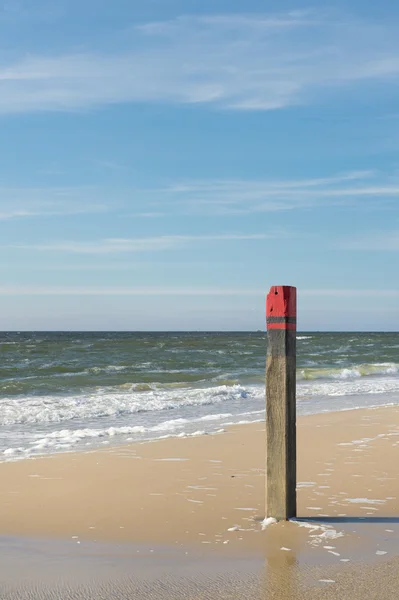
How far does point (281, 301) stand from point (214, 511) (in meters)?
1.88

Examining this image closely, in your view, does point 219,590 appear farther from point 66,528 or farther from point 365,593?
point 66,528

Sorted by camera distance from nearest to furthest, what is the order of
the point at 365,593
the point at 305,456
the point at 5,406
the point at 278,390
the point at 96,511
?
the point at 365,593 < the point at 278,390 < the point at 96,511 < the point at 305,456 < the point at 5,406

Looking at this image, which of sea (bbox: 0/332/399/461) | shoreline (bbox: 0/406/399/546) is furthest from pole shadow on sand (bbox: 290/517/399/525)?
sea (bbox: 0/332/399/461)

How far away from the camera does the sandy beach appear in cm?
433

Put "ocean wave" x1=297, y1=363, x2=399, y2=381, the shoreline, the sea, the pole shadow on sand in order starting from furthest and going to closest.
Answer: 1. "ocean wave" x1=297, y1=363, x2=399, y2=381
2. the sea
3. the shoreline
4. the pole shadow on sand

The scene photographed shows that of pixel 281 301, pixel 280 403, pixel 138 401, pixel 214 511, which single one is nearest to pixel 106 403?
pixel 138 401

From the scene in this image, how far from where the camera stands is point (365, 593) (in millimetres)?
3840

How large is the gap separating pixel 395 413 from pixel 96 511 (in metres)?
8.54

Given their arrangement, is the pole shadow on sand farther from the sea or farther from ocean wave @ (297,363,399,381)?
ocean wave @ (297,363,399,381)

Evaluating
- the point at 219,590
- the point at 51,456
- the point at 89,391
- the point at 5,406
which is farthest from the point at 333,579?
the point at 89,391

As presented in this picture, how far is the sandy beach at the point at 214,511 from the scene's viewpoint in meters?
4.33

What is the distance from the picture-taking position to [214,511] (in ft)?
19.0

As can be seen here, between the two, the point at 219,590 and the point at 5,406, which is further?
the point at 5,406

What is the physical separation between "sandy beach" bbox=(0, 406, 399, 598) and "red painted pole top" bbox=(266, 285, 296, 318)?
5.05 ft
